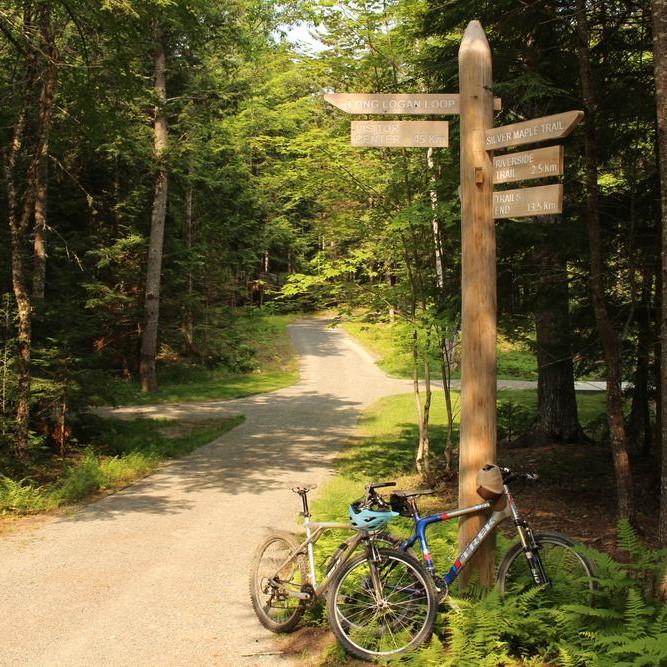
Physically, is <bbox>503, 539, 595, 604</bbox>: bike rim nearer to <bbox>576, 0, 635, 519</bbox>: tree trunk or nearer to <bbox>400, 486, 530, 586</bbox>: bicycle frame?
<bbox>400, 486, 530, 586</bbox>: bicycle frame

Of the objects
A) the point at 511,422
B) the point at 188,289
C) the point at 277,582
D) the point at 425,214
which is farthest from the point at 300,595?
the point at 188,289

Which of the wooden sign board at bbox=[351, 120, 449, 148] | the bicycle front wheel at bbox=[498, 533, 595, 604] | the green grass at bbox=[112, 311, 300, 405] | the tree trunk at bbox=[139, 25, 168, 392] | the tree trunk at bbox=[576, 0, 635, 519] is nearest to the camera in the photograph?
the bicycle front wheel at bbox=[498, 533, 595, 604]

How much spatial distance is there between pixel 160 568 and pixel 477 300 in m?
3.96

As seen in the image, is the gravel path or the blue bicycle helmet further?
the gravel path

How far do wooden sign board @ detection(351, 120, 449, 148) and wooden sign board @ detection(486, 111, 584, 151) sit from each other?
1.29ft

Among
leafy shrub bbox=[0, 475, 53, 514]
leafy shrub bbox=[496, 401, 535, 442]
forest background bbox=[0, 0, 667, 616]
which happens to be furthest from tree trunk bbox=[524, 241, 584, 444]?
leafy shrub bbox=[0, 475, 53, 514]

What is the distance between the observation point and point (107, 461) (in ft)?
37.0

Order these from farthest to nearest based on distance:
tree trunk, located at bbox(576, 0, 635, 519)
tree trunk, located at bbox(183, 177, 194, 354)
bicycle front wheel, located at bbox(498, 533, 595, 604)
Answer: tree trunk, located at bbox(183, 177, 194, 354)
tree trunk, located at bbox(576, 0, 635, 519)
bicycle front wheel, located at bbox(498, 533, 595, 604)

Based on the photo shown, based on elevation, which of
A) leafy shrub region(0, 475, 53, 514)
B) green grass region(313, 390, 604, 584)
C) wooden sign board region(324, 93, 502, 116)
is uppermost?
wooden sign board region(324, 93, 502, 116)

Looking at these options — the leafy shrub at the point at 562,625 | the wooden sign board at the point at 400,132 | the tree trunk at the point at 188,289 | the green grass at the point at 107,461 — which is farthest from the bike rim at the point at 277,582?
the tree trunk at the point at 188,289

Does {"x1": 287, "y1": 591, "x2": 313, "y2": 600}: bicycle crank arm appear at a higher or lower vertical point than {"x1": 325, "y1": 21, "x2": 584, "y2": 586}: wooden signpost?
lower

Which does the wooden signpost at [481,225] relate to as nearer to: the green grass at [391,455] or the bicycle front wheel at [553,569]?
the bicycle front wheel at [553,569]

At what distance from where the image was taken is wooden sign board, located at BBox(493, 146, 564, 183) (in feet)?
13.0

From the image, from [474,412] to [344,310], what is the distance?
619 centimetres
